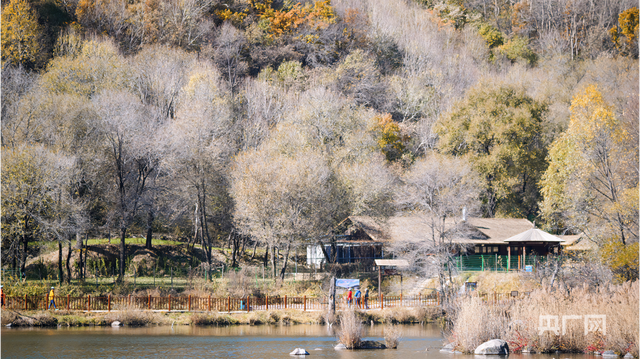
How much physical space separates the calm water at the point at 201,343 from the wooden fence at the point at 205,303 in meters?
3.32

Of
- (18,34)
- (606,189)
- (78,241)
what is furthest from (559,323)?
(18,34)

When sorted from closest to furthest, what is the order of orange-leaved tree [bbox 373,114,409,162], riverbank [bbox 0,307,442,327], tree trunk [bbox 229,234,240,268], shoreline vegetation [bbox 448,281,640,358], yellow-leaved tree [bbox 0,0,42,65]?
1. shoreline vegetation [bbox 448,281,640,358]
2. riverbank [bbox 0,307,442,327]
3. tree trunk [bbox 229,234,240,268]
4. yellow-leaved tree [bbox 0,0,42,65]
5. orange-leaved tree [bbox 373,114,409,162]

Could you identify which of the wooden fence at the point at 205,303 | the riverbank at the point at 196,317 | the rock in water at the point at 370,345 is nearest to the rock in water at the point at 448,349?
the rock in water at the point at 370,345

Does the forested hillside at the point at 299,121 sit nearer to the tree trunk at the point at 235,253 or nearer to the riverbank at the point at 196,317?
the tree trunk at the point at 235,253

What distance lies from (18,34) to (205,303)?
50.4m

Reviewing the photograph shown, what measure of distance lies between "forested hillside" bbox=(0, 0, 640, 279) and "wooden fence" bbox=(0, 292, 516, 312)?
621cm

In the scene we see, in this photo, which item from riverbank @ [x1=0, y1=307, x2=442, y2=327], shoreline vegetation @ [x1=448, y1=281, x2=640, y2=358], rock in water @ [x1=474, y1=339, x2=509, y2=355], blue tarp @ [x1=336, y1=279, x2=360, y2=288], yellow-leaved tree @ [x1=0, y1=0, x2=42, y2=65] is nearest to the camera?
shoreline vegetation @ [x1=448, y1=281, x2=640, y2=358]

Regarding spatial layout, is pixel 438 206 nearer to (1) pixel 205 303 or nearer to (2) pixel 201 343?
(1) pixel 205 303

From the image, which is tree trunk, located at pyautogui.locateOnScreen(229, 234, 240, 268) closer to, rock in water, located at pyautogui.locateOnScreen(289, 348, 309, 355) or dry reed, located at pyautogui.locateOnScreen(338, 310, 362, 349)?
dry reed, located at pyautogui.locateOnScreen(338, 310, 362, 349)

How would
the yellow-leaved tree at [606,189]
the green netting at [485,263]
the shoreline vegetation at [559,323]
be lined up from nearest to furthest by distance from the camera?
the shoreline vegetation at [559,323] < the yellow-leaved tree at [606,189] < the green netting at [485,263]

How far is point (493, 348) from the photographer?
22609mm

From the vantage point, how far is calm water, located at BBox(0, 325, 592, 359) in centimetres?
2306

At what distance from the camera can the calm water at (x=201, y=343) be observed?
2306 cm

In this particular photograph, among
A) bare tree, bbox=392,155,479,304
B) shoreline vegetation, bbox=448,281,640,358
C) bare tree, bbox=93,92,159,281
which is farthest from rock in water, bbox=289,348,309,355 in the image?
bare tree, bbox=93,92,159,281
